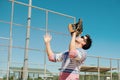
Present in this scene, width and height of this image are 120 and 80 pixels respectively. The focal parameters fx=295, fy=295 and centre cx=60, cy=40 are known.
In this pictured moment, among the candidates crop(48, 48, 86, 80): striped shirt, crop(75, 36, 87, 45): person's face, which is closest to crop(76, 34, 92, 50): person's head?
crop(75, 36, 87, 45): person's face

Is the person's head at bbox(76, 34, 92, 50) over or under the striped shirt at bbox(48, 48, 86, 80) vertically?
over

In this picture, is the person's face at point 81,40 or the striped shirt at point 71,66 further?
the person's face at point 81,40

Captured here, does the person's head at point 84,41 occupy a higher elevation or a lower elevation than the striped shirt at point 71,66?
higher

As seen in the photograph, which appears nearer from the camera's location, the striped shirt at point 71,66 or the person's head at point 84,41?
the striped shirt at point 71,66

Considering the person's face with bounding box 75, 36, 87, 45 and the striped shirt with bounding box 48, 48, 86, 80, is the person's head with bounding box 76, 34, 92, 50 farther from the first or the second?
the striped shirt with bounding box 48, 48, 86, 80

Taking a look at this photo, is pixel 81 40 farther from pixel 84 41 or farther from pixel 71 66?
pixel 71 66

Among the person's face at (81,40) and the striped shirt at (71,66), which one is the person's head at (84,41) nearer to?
the person's face at (81,40)

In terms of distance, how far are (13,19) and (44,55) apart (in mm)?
1655

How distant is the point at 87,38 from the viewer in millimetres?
2750

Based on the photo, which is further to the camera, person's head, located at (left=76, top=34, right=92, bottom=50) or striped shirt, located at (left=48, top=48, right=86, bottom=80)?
person's head, located at (left=76, top=34, right=92, bottom=50)

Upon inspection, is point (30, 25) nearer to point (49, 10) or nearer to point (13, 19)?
point (13, 19)

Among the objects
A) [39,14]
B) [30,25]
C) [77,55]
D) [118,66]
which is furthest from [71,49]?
[118,66]

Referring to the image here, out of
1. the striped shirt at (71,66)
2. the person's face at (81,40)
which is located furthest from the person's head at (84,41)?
the striped shirt at (71,66)

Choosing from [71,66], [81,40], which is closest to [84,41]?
[81,40]
